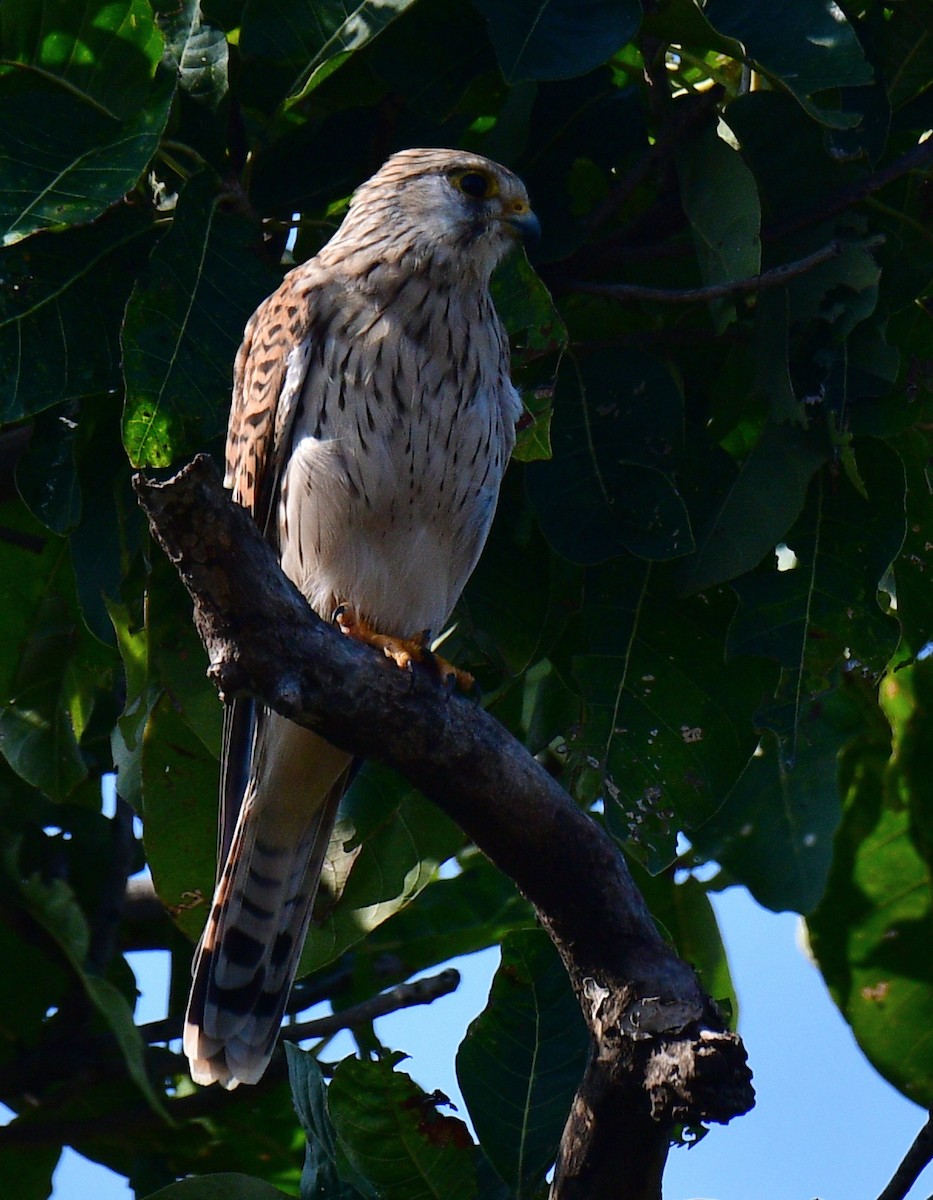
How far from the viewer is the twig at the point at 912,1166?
2.35 m

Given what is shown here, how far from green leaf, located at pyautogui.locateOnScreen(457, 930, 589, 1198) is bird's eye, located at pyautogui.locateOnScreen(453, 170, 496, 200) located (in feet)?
5.00

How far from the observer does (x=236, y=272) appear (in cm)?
270

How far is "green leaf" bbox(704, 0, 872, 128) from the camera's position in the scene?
255 cm

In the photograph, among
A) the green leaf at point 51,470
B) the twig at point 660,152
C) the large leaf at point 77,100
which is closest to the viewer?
the large leaf at point 77,100

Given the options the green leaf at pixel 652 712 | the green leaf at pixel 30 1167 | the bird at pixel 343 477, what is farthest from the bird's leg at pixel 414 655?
the green leaf at pixel 30 1167

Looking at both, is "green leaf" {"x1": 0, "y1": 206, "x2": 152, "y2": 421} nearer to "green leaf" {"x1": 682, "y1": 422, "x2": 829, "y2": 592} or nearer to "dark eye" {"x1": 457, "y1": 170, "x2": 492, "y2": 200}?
"dark eye" {"x1": 457, "y1": 170, "x2": 492, "y2": 200}

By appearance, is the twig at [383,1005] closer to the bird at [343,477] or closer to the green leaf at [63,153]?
the bird at [343,477]

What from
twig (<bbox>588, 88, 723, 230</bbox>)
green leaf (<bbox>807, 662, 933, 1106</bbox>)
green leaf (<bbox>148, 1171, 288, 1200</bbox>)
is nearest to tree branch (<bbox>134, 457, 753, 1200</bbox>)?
green leaf (<bbox>148, 1171, 288, 1200</bbox>)

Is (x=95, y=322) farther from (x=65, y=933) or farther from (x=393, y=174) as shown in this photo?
(x=65, y=933)

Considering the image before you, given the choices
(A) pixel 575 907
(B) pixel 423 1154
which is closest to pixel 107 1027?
(B) pixel 423 1154

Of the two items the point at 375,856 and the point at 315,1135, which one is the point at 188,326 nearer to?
the point at 375,856

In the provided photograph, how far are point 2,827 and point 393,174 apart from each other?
1744 mm

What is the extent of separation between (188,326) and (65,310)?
0.71ft

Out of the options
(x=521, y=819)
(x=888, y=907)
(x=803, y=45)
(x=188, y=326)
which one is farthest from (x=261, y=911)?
(x=803, y=45)
